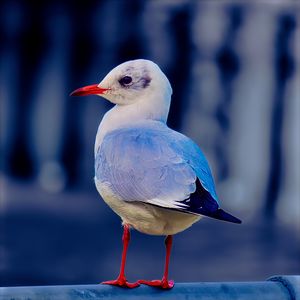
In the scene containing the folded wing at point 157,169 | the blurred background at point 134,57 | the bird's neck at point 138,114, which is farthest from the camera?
the blurred background at point 134,57

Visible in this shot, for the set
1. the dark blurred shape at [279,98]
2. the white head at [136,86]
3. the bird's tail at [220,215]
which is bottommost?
the dark blurred shape at [279,98]

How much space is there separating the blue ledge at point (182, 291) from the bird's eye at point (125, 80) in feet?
2.34

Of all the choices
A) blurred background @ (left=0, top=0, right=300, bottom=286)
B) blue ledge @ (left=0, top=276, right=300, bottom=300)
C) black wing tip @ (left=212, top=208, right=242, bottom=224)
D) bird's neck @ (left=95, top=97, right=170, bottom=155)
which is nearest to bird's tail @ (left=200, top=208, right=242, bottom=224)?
black wing tip @ (left=212, top=208, right=242, bottom=224)

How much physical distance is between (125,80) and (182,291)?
0.80m

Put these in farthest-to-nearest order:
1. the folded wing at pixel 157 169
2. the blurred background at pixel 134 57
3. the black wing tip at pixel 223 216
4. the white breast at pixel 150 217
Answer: the blurred background at pixel 134 57
the white breast at pixel 150 217
the folded wing at pixel 157 169
the black wing tip at pixel 223 216

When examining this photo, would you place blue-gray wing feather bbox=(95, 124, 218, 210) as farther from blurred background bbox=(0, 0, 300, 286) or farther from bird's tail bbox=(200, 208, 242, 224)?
blurred background bbox=(0, 0, 300, 286)

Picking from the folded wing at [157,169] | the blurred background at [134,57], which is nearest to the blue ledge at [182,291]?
the folded wing at [157,169]

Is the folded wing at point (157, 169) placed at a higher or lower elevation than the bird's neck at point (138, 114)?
lower

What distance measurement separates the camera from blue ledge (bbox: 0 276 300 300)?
145cm

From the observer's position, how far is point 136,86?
2232 mm

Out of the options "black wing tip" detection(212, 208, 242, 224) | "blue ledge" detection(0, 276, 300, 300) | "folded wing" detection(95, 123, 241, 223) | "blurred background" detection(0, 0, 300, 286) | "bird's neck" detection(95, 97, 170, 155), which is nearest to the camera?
"blue ledge" detection(0, 276, 300, 300)

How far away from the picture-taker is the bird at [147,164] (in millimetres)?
1883

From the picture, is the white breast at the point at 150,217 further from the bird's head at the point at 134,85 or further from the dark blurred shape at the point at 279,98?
the dark blurred shape at the point at 279,98

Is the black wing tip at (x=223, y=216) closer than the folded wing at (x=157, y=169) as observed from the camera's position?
Yes
